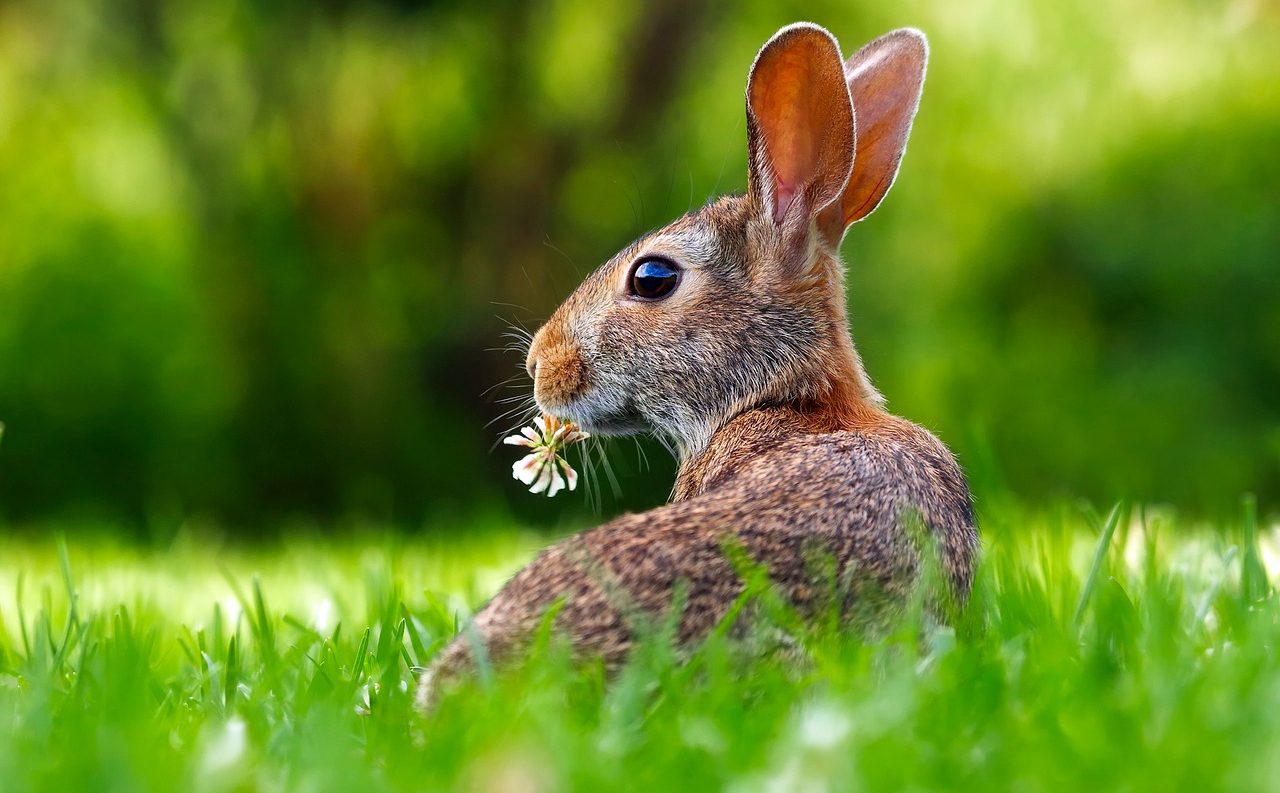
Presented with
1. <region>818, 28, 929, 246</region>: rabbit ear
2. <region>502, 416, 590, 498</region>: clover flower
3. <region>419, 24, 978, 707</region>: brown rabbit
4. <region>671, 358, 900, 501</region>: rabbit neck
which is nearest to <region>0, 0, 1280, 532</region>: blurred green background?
<region>818, 28, 929, 246</region>: rabbit ear

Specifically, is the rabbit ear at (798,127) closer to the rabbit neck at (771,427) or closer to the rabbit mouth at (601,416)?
the rabbit neck at (771,427)

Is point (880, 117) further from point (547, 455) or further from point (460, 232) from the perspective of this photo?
point (460, 232)

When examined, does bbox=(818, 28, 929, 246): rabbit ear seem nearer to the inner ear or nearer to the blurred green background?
the inner ear

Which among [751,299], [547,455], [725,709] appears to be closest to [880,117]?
[751,299]

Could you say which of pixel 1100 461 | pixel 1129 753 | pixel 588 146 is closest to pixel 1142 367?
pixel 1100 461

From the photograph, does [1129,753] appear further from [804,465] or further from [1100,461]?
[1100,461]

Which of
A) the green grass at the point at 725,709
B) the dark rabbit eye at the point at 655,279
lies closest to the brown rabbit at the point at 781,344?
the dark rabbit eye at the point at 655,279

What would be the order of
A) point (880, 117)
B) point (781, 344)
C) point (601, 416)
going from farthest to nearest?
point (880, 117)
point (601, 416)
point (781, 344)
